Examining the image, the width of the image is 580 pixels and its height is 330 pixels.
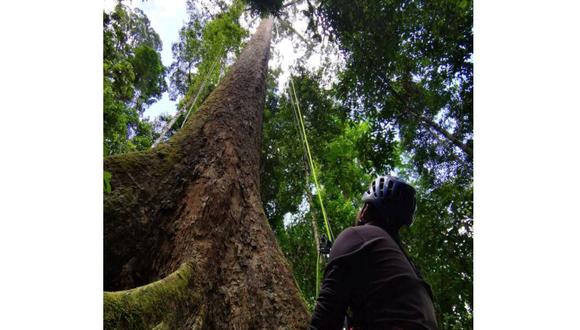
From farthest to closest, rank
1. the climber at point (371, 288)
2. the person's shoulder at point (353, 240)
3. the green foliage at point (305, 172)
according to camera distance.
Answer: the green foliage at point (305, 172) < the person's shoulder at point (353, 240) < the climber at point (371, 288)

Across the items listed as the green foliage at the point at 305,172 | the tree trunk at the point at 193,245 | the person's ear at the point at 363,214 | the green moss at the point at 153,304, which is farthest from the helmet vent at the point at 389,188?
the green foliage at the point at 305,172

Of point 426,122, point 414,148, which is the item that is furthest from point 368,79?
point 414,148

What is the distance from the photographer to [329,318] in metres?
1.26

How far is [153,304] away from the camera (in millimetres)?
1428

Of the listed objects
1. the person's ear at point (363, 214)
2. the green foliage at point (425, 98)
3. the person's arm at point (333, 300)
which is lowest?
the person's arm at point (333, 300)

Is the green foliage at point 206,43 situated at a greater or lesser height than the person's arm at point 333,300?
greater

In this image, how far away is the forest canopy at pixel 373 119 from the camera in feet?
15.1

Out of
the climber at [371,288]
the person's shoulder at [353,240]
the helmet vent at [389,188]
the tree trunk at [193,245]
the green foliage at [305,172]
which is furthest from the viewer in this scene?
the green foliage at [305,172]

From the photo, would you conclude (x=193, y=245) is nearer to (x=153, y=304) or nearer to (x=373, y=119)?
(x=153, y=304)

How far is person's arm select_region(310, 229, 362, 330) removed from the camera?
126 cm

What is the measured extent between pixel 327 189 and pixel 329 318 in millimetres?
8945

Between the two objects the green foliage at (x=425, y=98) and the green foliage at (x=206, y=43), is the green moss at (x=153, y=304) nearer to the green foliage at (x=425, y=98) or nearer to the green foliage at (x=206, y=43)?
the green foliage at (x=425, y=98)

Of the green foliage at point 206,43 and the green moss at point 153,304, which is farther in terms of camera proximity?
the green foliage at point 206,43

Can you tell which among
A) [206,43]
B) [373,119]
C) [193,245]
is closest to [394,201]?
[193,245]
